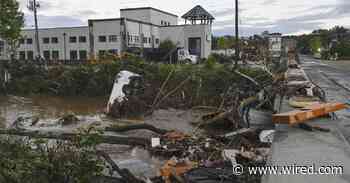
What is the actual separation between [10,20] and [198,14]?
26.3m

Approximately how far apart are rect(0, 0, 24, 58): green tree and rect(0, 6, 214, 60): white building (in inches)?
448

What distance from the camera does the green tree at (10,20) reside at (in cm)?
2284

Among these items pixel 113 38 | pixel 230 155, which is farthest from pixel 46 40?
pixel 230 155

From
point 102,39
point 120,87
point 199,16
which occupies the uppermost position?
point 199,16

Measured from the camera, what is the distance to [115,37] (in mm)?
37000

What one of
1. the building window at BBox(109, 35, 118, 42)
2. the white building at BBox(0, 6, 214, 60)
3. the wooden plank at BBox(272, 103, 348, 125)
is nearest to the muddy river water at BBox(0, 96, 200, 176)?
the wooden plank at BBox(272, 103, 348, 125)

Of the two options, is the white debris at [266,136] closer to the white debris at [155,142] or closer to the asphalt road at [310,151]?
the asphalt road at [310,151]

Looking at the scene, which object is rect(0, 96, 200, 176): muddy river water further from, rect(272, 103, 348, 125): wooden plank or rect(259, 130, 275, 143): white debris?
rect(272, 103, 348, 125): wooden plank

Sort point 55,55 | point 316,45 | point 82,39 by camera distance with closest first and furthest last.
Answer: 1. point 82,39
2. point 55,55
3. point 316,45

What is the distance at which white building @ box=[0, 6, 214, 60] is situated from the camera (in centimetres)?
3709

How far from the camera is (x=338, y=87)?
15328 millimetres

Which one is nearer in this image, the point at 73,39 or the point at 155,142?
the point at 155,142

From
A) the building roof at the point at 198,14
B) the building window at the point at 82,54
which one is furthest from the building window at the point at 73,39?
the building roof at the point at 198,14

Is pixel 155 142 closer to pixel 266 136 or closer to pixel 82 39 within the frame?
pixel 266 136
